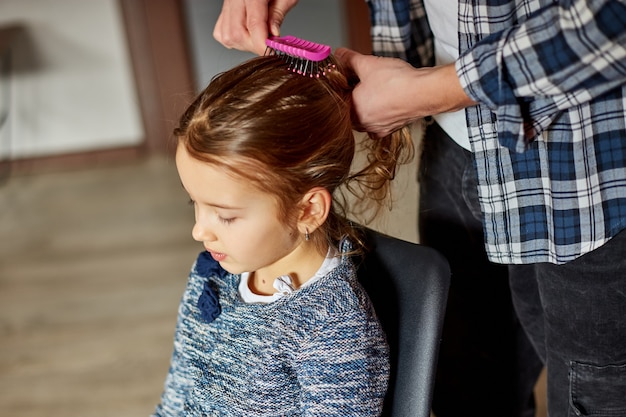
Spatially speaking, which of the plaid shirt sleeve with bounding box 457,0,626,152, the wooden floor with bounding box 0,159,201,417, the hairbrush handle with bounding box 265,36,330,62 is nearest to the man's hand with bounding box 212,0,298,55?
the hairbrush handle with bounding box 265,36,330,62

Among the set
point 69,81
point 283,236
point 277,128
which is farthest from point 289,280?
point 69,81

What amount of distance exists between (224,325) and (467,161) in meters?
0.43

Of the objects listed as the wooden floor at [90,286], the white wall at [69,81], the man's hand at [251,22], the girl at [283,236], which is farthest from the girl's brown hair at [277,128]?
the white wall at [69,81]

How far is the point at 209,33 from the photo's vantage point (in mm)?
3420

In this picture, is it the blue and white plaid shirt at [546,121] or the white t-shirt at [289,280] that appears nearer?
the blue and white plaid shirt at [546,121]

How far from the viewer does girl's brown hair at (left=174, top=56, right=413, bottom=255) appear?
3.11 feet

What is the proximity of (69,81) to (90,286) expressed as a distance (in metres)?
1.20

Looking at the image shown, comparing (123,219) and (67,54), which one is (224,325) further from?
(67,54)

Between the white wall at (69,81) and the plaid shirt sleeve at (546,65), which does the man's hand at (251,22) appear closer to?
the plaid shirt sleeve at (546,65)

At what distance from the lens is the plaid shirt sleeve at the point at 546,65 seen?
0.84m

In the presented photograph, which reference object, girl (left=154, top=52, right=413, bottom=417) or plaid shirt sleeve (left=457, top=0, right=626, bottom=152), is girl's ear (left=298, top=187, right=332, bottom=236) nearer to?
girl (left=154, top=52, right=413, bottom=417)

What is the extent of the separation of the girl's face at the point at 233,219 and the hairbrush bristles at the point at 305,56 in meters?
0.16

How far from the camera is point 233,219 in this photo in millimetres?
999

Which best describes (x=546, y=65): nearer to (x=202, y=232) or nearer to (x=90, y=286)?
(x=202, y=232)
